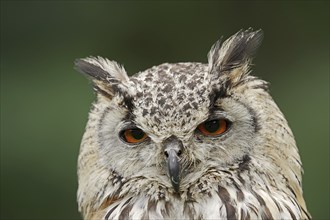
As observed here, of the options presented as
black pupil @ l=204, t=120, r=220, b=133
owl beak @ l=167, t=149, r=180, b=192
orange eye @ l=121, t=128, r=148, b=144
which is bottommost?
owl beak @ l=167, t=149, r=180, b=192

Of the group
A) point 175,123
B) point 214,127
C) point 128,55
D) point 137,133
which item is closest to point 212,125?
point 214,127

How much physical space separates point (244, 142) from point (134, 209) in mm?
434

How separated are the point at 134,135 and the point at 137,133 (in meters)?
0.02

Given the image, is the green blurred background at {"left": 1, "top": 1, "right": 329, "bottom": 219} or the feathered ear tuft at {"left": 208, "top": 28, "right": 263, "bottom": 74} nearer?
the feathered ear tuft at {"left": 208, "top": 28, "right": 263, "bottom": 74}

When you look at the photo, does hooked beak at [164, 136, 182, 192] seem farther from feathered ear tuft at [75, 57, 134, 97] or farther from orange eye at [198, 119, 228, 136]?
feathered ear tuft at [75, 57, 134, 97]

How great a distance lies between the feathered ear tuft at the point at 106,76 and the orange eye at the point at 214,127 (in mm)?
274

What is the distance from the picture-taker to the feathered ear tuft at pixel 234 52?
11.1ft

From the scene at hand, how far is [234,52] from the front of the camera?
3443mm

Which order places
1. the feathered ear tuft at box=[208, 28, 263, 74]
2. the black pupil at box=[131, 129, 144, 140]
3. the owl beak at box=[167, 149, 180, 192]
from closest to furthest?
the owl beak at box=[167, 149, 180, 192] < the black pupil at box=[131, 129, 144, 140] < the feathered ear tuft at box=[208, 28, 263, 74]

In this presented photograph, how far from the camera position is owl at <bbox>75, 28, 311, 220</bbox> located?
10.5 feet

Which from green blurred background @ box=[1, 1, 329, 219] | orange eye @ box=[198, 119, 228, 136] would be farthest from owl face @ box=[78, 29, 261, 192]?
green blurred background @ box=[1, 1, 329, 219]

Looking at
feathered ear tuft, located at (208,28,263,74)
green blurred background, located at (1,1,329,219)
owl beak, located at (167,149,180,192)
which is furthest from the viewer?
green blurred background, located at (1,1,329,219)

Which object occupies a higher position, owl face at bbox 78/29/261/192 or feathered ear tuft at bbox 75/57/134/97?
feathered ear tuft at bbox 75/57/134/97

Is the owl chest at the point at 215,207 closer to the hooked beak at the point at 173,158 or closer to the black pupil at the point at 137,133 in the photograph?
the hooked beak at the point at 173,158
